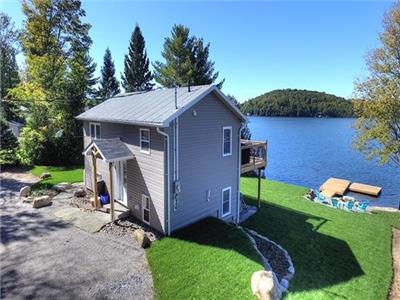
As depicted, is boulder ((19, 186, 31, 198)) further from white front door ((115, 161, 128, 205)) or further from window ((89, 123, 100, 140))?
white front door ((115, 161, 128, 205))

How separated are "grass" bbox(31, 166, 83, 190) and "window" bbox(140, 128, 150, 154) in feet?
28.2

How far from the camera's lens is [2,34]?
3269cm

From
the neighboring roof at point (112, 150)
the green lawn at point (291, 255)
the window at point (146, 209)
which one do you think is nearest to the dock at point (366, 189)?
the green lawn at point (291, 255)

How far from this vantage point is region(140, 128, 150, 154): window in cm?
1095

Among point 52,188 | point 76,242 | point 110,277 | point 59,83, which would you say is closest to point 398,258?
point 110,277

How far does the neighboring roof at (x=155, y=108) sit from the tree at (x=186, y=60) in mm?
20946

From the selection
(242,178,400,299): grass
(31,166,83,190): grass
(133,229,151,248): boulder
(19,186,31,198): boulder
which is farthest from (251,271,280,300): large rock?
(31,166,83,190): grass

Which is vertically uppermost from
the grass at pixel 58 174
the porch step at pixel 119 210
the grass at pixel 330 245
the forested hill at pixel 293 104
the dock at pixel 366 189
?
the forested hill at pixel 293 104

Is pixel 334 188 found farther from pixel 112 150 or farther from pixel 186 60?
pixel 112 150

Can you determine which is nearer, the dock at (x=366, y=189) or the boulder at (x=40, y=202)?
the boulder at (x=40, y=202)

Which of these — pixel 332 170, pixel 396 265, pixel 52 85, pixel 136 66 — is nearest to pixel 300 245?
pixel 396 265

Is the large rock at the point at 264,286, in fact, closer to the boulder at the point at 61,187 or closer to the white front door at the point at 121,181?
the white front door at the point at 121,181

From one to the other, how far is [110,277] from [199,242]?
3.36 metres

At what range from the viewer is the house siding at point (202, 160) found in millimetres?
10766
